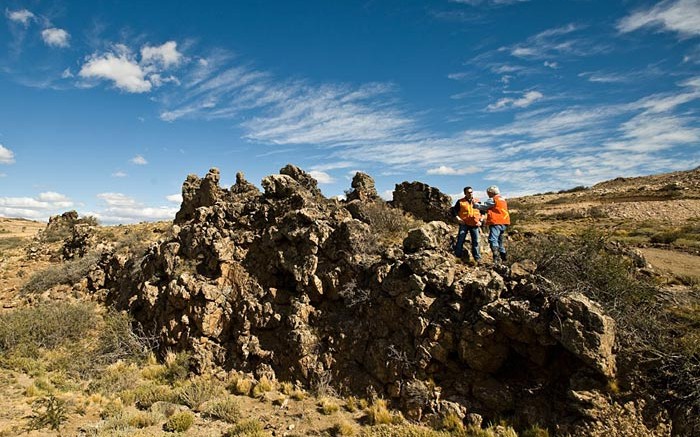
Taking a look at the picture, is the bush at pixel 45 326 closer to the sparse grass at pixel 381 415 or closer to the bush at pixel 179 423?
the bush at pixel 179 423

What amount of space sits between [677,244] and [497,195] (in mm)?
13287

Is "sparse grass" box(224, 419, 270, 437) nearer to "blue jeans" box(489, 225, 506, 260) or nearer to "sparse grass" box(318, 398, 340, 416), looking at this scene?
"sparse grass" box(318, 398, 340, 416)

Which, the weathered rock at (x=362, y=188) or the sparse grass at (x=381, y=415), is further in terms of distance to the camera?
the weathered rock at (x=362, y=188)

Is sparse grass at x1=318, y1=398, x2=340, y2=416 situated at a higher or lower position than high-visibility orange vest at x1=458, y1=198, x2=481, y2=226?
lower

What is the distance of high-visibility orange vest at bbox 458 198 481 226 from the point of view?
8.86 metres

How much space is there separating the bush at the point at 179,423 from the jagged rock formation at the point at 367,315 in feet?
6.38

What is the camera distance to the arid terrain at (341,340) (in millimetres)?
5949

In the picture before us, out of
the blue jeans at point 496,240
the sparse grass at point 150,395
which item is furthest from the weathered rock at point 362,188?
the sparse grass at point 150,395

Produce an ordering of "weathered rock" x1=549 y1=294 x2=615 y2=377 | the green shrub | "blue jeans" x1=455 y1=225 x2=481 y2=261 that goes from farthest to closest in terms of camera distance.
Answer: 1. "blue jeans" x1=455 y1=225 x2=481 y2=261
2. the green shrub
3. "weathered rock" x1=549 y1=294 x2=615 y2=377

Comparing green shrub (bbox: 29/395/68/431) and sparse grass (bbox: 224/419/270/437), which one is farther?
green shrub (bbox: 29/395/68/431)

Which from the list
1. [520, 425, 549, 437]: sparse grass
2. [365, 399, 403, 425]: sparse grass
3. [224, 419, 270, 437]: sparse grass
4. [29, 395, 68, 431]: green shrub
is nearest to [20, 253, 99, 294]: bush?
[29, 395, 68, 431]: green shrub

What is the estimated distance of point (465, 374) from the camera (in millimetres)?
7016

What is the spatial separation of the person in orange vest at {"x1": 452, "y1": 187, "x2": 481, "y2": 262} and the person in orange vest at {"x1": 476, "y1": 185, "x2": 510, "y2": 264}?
0.29 meters

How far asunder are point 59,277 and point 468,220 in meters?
17.0
